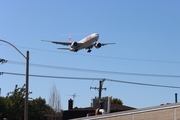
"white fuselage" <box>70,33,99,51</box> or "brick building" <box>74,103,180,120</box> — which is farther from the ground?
"white fuselage" <box>70,33,99,51</box>

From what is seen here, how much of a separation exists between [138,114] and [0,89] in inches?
2136

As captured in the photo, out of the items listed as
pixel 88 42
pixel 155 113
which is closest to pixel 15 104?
pixel 88 42

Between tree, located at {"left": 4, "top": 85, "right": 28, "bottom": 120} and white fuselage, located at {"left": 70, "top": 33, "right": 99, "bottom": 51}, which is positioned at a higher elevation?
white fuselage, located at {"left": 70, "top": 33, "right": 99, "bottom": 51}

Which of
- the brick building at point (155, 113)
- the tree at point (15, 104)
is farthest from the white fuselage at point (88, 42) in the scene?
the brick building at point (155, 113)

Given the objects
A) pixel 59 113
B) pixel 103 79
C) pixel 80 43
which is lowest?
pixel 59 113

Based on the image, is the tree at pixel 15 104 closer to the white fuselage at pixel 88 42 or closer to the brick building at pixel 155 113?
the white fuselage at pixel 88 42

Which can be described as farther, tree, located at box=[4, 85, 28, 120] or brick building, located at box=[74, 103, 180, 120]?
tree, located at box=[4, 85, 28, 120]

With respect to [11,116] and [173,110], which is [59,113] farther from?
[173,110]

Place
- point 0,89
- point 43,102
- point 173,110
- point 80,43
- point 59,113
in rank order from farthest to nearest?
point 43,102, point 59,113, point 0,89, point 80,43, point 173,110

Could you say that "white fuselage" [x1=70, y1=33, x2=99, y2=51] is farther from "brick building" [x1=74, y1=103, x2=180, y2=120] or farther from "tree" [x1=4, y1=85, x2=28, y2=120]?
"brick building" [x1=74, y1=103, x2=180, y2=120]

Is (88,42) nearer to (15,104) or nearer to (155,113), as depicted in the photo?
(15,104)

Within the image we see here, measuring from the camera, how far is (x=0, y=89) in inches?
2918

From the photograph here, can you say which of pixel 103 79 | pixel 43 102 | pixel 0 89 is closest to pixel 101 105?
pixel 103 79

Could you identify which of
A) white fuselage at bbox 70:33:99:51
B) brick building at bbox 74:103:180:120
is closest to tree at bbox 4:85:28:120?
white fuselage at bbox 70:33:99:51
